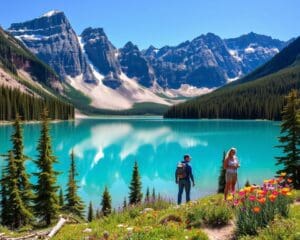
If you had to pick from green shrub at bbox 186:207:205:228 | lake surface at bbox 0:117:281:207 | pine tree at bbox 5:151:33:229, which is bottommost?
lake surface at bbox 0:117:281:207

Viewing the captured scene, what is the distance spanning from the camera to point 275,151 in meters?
84.1

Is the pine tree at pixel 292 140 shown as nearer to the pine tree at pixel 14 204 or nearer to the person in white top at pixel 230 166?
the person in white top at pixel 230 166

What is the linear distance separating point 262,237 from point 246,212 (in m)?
1.47

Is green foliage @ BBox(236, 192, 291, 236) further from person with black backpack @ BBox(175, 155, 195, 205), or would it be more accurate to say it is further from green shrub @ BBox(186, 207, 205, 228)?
person with black backpack @ BBox(175, 155, 195, 205)

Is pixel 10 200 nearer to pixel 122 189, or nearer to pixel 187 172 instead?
pixel 187 172

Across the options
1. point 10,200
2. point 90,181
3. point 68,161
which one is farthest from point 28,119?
point 10,200

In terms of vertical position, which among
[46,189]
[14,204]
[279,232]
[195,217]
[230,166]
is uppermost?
[230,166]

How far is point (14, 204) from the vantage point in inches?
1168

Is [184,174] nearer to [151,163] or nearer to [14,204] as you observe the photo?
[14,204]

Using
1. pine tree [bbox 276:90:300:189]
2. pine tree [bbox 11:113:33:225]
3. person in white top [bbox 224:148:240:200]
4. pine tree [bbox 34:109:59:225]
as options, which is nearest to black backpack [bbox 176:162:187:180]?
person in white top [bbox 224:148:240:200]

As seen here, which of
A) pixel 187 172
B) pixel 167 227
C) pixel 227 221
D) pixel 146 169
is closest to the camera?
pixel 167 227

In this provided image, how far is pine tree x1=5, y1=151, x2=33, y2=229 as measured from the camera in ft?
97.6

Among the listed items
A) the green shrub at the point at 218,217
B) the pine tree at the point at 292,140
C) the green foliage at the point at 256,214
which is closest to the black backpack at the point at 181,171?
the green shrub at the point at 218,217

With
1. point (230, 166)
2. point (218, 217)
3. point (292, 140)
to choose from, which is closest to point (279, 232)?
point (218, 217)
